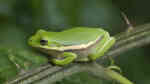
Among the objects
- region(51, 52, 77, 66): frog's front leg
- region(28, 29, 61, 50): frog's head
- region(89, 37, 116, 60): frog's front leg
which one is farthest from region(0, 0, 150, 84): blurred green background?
region(89, 37, 116, 60): frog's front leg

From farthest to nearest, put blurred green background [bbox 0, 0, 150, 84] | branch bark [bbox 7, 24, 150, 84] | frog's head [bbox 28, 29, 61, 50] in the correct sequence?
1. blurred green background [bbox 0, 0, 150, 84]
2. frog's head [bbox 28, 29, 61, 50]
3. branch bark [bbox 7, 24, 150, 84]

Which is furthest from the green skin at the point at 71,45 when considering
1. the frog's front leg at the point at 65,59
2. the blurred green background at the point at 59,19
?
the blurred green background at the point at 59,19

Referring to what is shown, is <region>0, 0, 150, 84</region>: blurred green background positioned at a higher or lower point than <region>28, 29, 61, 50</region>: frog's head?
higher

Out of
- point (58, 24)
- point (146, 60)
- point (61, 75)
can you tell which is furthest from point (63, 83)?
point (146, 60)

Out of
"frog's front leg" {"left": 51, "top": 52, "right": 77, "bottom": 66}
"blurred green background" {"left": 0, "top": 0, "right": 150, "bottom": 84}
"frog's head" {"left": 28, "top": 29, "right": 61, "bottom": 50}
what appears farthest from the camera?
"blurred green background" {"left": 0, "top": 0, "right": 150, "bottom": 84}

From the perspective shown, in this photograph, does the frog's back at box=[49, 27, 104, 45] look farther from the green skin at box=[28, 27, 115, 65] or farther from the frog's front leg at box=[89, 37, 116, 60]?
the frog's front leg at box=[89, 37, 116, 60]

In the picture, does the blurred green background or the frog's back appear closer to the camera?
the frog's back

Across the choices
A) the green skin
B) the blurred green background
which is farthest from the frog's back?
the blurred green background

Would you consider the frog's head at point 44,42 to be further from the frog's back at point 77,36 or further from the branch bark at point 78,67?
the branch bark at point 78,67
